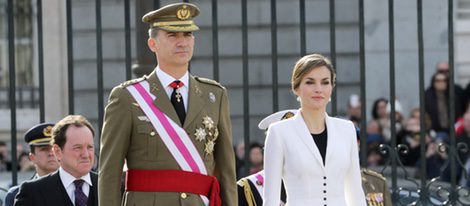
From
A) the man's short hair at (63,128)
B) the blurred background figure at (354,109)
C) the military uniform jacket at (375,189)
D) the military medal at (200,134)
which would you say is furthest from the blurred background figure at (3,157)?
the military medal at (200,134)

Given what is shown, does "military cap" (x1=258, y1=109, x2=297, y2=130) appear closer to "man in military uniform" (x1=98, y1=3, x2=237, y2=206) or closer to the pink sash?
"man in military uniform" (x1=98, y1=3, x2=237, y2=206)

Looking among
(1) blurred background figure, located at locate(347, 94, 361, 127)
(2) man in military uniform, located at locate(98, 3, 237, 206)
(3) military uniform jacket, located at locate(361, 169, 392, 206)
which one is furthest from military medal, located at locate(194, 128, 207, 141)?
(1) blurred background figure, located at locate(347, 94, 361, 127)

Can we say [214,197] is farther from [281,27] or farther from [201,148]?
[281,27]

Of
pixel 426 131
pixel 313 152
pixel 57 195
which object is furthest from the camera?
pixel 426 131

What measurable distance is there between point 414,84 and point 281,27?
188cm

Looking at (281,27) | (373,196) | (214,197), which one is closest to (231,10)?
(281,27)

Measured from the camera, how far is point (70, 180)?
26.7 feet

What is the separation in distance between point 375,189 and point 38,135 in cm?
190

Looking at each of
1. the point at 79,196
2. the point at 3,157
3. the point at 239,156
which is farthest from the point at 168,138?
A: the point at 3,157

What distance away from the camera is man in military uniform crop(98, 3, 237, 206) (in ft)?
24.2

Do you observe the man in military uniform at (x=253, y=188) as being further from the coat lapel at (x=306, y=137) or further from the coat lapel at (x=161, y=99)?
the coat lapel at (x=161, y=99)

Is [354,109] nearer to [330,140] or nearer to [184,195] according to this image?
[330,140]

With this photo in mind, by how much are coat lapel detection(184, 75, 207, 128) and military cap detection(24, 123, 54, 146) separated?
1.61 m

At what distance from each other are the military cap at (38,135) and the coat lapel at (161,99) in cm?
151
